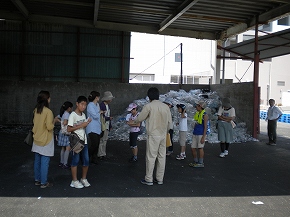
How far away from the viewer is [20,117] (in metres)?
12.7

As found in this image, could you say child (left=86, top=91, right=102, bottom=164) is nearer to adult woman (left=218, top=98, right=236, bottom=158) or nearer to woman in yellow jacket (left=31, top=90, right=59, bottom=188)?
woman in yellow jacket (left=31, top=90, right=59, bottom=188)

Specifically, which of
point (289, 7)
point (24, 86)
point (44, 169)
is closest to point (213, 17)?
point (289, 7)

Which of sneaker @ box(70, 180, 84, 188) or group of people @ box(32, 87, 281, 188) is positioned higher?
group of people @ box(32, 87, 281, 188)

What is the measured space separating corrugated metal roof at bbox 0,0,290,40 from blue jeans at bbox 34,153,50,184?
7040 mm

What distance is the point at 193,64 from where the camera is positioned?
33688mm

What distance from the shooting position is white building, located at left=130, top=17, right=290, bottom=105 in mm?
30938

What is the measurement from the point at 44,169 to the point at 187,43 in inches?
1233

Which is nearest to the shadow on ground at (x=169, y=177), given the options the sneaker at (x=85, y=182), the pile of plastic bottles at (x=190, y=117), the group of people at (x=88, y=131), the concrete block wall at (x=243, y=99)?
the sneaker at (x=85, y=182)

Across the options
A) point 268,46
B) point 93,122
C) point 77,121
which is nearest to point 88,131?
point 93,122

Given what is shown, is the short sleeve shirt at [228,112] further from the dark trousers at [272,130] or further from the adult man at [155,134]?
the dark trousers at [272,130]

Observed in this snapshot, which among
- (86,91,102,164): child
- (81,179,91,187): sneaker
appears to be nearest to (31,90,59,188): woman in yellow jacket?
(81,179,91,187): sneaker

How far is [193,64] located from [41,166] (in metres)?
30.8

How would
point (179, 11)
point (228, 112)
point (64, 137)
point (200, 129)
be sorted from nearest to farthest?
point (64, 137) < point (200, 129) < point (228, 112) < point (179, 11)

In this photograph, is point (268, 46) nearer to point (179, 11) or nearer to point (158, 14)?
point (179, 11)
